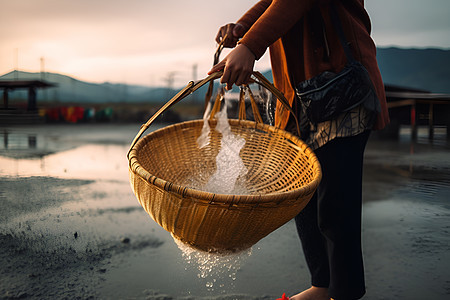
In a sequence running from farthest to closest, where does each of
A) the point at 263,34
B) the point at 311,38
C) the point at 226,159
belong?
the point at 226,159 < the point at 311,38 < the point at 263,34

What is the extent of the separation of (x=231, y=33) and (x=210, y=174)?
659 millimetres

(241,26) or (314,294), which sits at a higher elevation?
(241,26)

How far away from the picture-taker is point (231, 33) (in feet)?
4.52

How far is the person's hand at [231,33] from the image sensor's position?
1.37m

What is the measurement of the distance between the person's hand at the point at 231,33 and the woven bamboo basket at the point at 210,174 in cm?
18

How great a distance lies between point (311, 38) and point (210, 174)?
31.6 inches

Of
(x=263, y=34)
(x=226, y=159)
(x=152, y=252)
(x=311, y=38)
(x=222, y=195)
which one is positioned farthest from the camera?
(x=152, y=252)

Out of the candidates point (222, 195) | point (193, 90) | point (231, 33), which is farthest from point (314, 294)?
point (231, 33)

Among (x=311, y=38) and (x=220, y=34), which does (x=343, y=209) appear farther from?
(x=220, y=34)

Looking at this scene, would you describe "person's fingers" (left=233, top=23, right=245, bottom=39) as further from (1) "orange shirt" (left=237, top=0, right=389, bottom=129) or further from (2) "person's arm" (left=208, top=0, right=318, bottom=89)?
(2) "person's arm" (left=208, top=0, right=318, bottom=89)

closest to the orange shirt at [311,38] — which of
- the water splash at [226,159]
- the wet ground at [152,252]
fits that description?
the water splash at [226,159]

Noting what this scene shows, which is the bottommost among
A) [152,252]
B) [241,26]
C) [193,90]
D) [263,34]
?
[152,252]

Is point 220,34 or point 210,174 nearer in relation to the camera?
point 220,34

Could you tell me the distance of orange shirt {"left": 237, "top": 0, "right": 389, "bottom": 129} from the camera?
1041 mm
